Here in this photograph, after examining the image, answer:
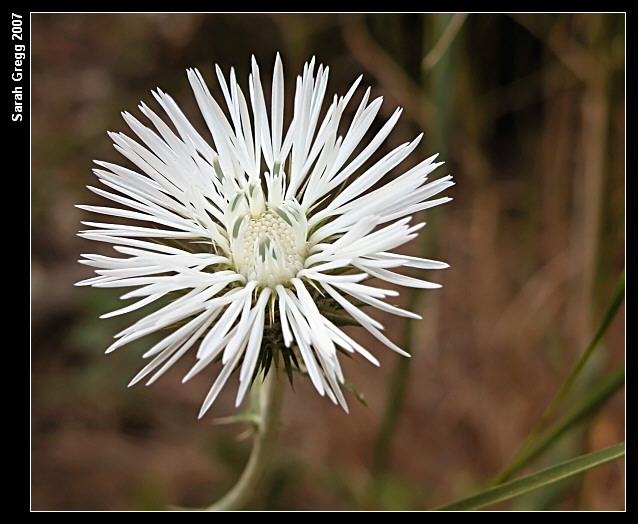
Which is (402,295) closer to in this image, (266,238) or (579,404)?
(579,404)

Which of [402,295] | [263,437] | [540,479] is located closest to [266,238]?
[263,437]

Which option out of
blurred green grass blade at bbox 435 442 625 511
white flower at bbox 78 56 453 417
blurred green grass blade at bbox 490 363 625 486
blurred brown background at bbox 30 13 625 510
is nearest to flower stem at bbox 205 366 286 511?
white flower at bbox 78 56 453 417

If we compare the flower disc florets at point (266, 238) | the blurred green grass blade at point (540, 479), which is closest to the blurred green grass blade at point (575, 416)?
the blurred green grass blade at point (540, 479)

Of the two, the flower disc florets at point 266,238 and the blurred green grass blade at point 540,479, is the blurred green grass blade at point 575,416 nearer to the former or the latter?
the blurred green grass blade at point 540,479

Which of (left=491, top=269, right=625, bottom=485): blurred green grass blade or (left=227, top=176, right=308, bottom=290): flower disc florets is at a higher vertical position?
(left=227, top=176, right=308, bottom=290): flower disc florets

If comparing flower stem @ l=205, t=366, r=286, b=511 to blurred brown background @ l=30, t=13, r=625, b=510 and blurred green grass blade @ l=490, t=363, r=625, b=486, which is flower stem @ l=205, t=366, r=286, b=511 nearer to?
blurred green grass blade @ l=490, t=363, r=625, b=486

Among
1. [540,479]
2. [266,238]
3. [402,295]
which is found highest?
[266,238]

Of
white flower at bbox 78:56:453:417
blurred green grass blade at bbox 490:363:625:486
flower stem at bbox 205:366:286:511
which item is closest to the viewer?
white flower at bbox 78:56:453:417
